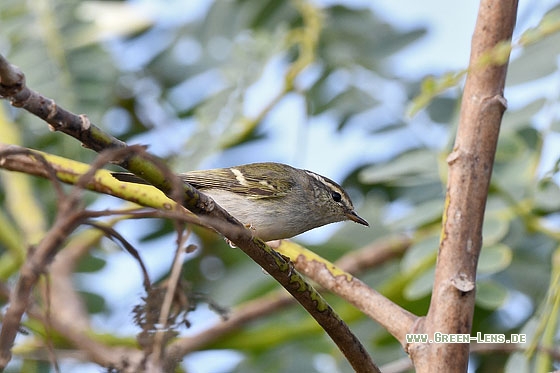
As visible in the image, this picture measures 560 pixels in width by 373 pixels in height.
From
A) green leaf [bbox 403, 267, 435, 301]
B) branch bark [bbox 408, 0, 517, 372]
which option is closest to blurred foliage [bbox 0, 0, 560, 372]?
green leaf [bbox 403, 267, 435, 301]

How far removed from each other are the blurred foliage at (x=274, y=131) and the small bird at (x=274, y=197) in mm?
145

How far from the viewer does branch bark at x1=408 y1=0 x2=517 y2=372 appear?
1.89 m

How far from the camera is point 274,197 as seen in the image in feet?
11.3

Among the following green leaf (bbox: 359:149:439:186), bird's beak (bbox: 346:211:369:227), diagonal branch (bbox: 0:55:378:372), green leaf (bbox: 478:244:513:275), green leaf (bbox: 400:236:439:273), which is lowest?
diagonal branch (bbox: 0:55:378:372)

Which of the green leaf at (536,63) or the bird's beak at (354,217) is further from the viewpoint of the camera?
the bird's beak at (354,217)

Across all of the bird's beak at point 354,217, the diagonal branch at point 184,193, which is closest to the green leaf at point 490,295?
the bird's beak at point 354,217

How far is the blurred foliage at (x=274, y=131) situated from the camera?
10.3ft

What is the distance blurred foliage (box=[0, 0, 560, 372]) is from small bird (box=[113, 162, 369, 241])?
0.47ft

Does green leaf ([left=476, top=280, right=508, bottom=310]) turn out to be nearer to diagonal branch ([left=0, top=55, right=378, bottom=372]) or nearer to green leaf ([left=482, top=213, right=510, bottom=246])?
green leaf ([left=482, top=213, right=510, bottom=246])

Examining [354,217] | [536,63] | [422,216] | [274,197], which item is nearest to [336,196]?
[354,217]

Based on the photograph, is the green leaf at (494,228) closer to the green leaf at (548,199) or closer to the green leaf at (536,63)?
the green leaf at (548,199)

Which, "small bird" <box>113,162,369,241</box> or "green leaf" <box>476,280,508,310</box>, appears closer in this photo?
"green leaf" <box>476,280,508,310</box>

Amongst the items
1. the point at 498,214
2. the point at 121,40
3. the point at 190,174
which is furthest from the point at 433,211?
the point at 121,40

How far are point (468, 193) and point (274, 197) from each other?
1571 mm
